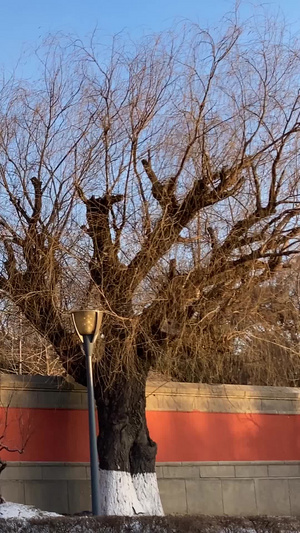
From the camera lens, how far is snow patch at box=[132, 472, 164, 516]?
420 inches

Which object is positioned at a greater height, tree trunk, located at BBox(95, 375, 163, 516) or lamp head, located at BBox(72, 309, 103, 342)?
lamp head, located at BBox(72, 309, 103, 342)

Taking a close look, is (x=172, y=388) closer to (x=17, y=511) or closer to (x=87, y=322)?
(x=87, y=322)

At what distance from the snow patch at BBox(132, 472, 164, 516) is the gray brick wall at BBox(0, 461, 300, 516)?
111 cm

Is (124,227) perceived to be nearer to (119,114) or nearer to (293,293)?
(119,114)

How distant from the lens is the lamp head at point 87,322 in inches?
368

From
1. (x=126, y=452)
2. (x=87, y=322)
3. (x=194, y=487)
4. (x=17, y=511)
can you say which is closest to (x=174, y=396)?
(x=194, y=487)

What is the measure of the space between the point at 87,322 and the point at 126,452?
239 cm

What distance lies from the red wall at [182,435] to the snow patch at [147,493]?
120 cm

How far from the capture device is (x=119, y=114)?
11133mm

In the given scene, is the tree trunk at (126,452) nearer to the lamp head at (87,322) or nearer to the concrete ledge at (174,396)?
the concrete ledge at (174,396)

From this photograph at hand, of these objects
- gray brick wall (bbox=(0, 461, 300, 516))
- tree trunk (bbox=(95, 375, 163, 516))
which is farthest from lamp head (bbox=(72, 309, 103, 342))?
gray brick wall (bbox=(0, 461, 300, 516))

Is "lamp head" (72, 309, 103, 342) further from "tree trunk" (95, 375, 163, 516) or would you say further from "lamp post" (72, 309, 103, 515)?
"tree trunk" (95, 375, 163, 516)

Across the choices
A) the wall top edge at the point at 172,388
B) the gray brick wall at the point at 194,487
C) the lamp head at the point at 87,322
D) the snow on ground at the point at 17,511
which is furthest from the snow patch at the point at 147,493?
the lamp head at the point at 87,322

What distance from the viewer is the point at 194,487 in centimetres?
1259
